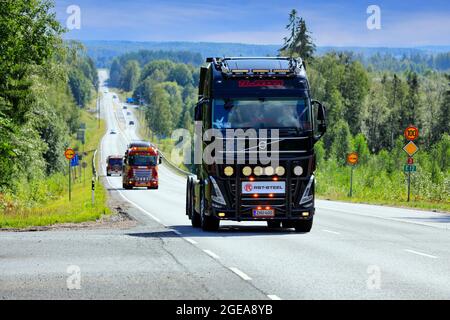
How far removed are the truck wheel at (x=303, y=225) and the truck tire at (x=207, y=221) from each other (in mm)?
2004

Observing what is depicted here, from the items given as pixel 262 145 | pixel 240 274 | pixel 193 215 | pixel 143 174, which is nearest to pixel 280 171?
pixel 262 145

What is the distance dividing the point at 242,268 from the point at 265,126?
25.0ft

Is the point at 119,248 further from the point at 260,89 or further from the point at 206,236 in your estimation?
the point at 260,89

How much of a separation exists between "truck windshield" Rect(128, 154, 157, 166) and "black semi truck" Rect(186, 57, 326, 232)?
44.5 m

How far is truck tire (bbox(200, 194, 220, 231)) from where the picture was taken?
2262 centimetres

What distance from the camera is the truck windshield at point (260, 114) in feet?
69.7

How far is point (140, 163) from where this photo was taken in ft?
217

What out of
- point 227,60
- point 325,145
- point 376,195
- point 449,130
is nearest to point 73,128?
point 325,145

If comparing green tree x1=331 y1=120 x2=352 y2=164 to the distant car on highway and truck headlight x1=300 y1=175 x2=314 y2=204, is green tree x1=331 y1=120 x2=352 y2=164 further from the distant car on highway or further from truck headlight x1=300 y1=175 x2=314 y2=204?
truck headlight x1=300 y1=175 x2=314 y2=204

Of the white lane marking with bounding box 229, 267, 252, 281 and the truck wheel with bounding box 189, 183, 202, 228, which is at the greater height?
the white lane marking with bounding box 229, 267, 252, 281

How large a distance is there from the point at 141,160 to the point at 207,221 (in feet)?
143

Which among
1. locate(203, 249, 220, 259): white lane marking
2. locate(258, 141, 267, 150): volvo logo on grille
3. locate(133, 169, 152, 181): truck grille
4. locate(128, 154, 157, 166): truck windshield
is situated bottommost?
locate(133, 169, 152, 181): truck grille

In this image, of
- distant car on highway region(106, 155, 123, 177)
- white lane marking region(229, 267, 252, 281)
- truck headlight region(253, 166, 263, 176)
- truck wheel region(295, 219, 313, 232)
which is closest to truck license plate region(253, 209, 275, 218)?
truck headlight region(253, 166, 263, 176)

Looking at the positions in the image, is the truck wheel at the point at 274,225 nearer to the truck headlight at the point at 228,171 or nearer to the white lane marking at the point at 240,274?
the truck headlight at the point at 228,171
